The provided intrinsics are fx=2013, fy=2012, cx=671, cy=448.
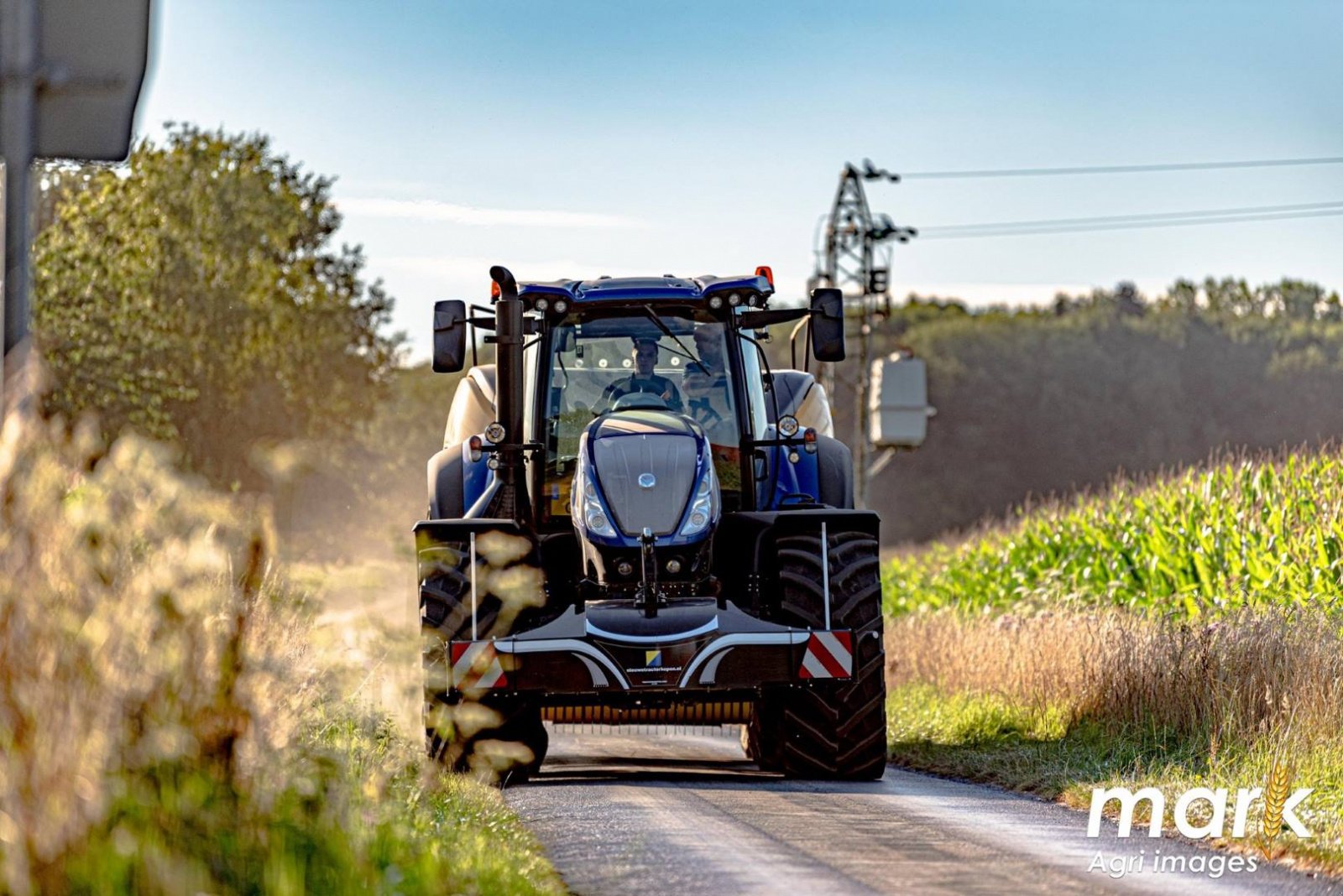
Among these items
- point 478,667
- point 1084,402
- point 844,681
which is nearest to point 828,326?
point 844,681

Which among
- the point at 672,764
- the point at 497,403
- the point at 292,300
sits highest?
the point at 292,300

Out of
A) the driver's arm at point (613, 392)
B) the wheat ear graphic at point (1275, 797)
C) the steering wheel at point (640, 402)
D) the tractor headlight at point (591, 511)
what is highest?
the driver's arm at point (613, 392)

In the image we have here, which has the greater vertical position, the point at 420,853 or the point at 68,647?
the point at 68,647

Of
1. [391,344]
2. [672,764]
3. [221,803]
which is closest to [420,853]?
[221,803]

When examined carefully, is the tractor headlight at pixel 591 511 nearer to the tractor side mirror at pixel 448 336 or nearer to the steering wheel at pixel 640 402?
the steering wheel at pixel 640 402

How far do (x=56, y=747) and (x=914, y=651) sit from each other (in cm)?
1509

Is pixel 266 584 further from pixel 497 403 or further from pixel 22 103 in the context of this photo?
pixel 497 403

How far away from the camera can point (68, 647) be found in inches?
216

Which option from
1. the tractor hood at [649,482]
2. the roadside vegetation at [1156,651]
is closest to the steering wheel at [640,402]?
the tractor hood at [649,482]

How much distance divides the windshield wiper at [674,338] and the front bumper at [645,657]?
75.7 inches

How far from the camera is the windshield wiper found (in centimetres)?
1243

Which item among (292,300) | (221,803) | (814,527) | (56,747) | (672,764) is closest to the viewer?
(56,747)

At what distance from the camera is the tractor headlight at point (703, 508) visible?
11266 mm

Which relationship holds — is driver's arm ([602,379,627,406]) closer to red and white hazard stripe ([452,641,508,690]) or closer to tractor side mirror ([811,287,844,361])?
tractor side mirror ([811,287,844,361])
